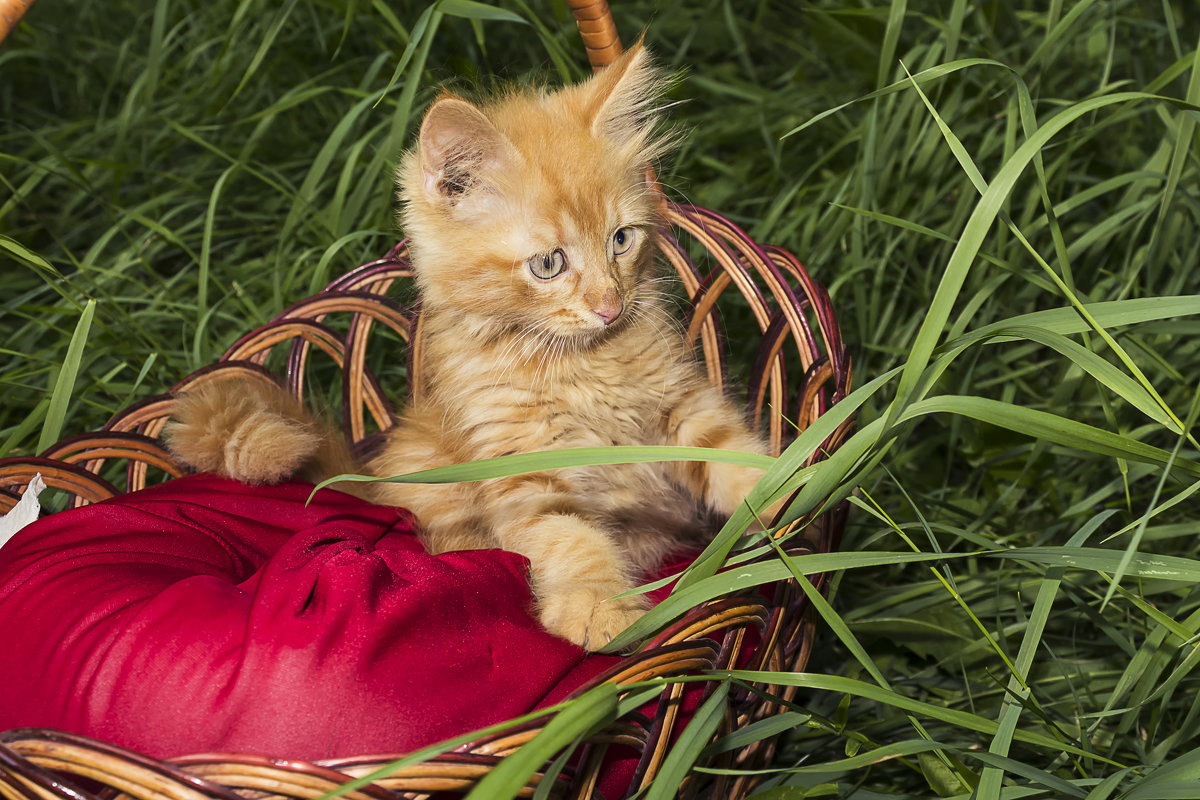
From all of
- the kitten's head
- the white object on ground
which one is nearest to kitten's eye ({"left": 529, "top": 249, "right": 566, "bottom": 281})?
the kitten's head

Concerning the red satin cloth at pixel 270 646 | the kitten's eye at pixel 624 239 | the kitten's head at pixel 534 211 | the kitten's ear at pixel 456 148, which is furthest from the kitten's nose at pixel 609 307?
the red satin cloth at pixel 270 646

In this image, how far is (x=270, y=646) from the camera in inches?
39.5

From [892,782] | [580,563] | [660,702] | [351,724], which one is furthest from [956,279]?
[892,782]

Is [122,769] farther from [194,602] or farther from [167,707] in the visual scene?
[194,602]

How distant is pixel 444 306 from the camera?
1.55 m

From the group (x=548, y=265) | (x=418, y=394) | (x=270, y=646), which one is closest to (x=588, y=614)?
(x=270, y=646)

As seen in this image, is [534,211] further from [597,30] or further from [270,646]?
[270,646]

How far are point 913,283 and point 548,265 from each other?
1.16 metres

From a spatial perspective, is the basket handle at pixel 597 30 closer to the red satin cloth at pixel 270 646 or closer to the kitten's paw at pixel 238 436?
the kitten's paw at pixel 238 436

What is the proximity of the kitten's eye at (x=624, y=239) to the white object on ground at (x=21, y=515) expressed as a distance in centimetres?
96

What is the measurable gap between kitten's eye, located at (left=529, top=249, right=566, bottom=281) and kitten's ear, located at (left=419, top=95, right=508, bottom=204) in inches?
6.0

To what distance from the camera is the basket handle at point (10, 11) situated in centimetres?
106

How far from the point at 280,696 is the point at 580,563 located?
46cm

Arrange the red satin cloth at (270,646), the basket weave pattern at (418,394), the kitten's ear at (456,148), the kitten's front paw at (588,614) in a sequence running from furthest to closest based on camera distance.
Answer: the kitten's ear at (456,148), the kitten's front paw at (588,614), the red satin cloth at (270,646), the basket weave pattern at (418,394)
